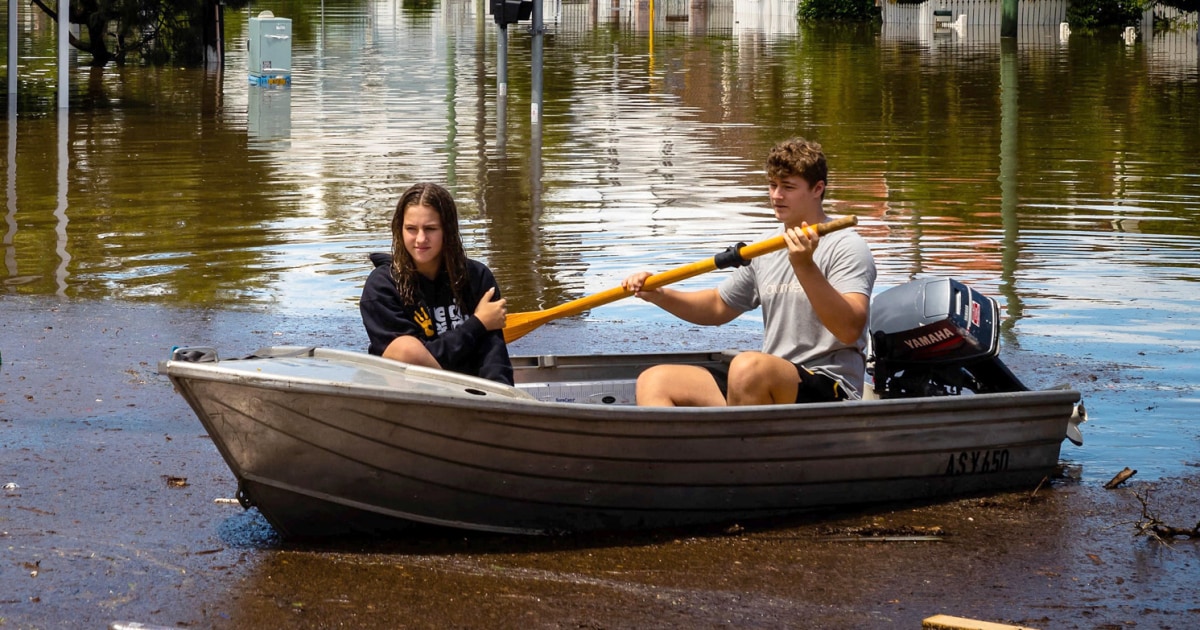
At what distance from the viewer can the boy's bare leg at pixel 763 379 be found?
17.4ft

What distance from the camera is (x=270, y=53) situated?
2764 centimetres

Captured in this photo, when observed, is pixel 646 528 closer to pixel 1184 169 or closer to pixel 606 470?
pixel 606 470

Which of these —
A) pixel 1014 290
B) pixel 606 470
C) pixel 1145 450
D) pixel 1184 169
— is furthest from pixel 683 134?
pixel 606 470

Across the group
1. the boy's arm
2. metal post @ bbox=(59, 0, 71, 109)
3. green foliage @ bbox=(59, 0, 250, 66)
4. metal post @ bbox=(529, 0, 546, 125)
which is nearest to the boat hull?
the boy's arm

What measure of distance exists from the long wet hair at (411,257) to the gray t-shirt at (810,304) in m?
1.18

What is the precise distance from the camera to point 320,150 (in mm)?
17844

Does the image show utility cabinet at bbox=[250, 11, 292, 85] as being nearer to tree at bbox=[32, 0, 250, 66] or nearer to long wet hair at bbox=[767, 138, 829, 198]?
tree at bbox=[32, 0, 250, 66]

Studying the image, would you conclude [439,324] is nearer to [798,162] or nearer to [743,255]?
[743,255]

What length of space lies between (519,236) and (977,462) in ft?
21.3

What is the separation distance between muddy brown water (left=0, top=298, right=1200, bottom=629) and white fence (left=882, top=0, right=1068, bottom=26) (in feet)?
154

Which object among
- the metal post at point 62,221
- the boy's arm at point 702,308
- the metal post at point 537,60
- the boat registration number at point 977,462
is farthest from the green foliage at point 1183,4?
the boy's arm at point 702,308

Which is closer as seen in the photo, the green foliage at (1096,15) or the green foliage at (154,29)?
the green foliage at (154,29)

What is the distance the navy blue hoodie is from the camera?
17.4 feet

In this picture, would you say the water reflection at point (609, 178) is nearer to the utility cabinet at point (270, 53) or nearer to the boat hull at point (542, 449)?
the utility cabinet at point (270, 53)
